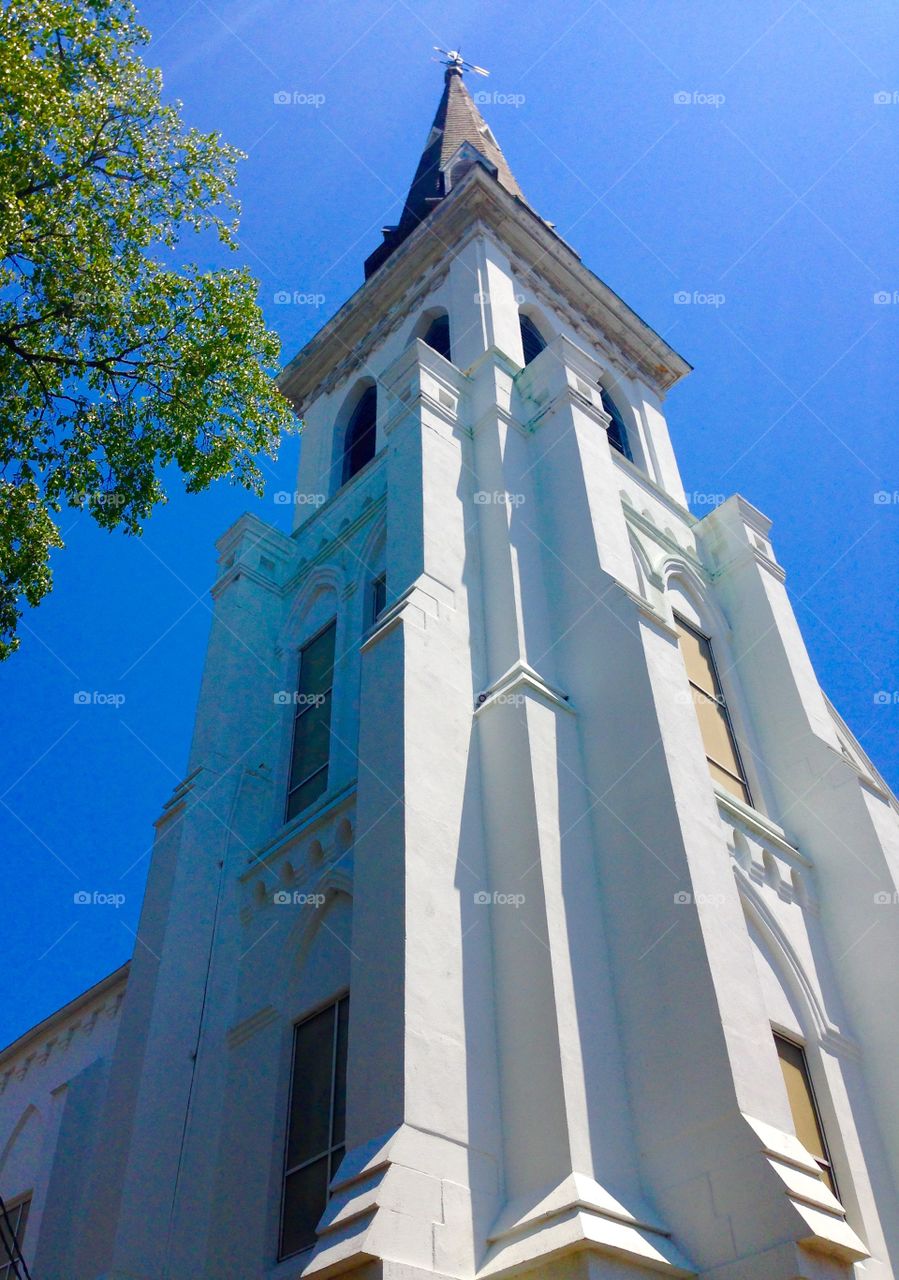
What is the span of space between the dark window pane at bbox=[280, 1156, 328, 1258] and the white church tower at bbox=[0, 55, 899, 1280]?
0.04 m

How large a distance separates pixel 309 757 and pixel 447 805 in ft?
14.2

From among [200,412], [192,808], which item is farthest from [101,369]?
[192,808]

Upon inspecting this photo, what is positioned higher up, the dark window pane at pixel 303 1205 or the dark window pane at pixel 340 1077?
the dark window pane at pixel 340 1077

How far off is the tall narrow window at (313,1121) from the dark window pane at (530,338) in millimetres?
13086

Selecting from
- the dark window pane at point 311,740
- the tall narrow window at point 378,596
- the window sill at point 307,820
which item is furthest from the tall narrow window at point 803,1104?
the tall narrow window at point 378,596

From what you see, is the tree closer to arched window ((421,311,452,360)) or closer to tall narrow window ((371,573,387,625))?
tall narrow window ((371,573,387,625))

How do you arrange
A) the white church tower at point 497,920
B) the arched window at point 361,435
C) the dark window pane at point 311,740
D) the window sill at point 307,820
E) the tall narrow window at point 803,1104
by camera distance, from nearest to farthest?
1. the white church tower at point 497,920
2. the tall narrow window at point 803,1104
3. the window sill at point 307,820
4. the dark window pane at point 311,740
5. the arched window at point 361,435

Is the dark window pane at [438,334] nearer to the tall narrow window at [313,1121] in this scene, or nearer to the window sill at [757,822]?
the window sill at [757,822]

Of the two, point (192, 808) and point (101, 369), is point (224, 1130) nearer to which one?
point (192, 808)

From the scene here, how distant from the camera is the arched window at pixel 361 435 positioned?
19.6m

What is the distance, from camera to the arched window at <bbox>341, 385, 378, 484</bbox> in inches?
771

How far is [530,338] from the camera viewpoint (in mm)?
20375

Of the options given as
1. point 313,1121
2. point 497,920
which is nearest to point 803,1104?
point 497,920

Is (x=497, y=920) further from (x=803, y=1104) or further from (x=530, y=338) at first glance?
(x=530, y=338)
